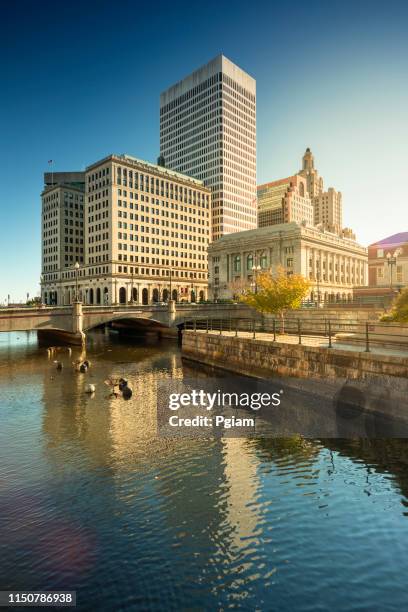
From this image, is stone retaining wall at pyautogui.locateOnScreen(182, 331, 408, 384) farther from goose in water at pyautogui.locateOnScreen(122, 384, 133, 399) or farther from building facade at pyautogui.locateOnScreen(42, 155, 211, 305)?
building facade at pyautogui.locateOnScreen(42, 155, 211, 305)

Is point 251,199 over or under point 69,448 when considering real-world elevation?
over

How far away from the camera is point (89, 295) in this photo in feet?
364

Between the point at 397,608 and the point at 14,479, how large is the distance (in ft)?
40.3

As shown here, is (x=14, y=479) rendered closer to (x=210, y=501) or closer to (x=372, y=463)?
(x=210, y=501)

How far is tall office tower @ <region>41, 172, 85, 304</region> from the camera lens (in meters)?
135

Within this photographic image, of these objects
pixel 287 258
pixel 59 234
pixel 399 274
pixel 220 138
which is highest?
pixel 220 138

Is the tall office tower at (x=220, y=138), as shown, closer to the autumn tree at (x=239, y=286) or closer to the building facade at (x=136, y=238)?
the building facade at (x=136, y=238)

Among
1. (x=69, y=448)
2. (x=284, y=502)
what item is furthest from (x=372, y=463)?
(x=69, y=448)

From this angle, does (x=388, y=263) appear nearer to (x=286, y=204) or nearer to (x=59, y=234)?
(x=286, y=204)

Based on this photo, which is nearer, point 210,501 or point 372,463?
point 210,501

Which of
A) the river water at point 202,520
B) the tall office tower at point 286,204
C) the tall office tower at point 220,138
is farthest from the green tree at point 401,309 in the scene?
the tall office tower at point 286,204

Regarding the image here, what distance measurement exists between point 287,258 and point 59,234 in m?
85.8

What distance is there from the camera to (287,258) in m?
96.6

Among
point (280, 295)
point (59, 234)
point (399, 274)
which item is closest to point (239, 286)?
point (399, 274)
